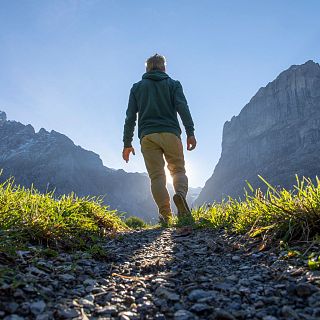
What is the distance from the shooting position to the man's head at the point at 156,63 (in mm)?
9594

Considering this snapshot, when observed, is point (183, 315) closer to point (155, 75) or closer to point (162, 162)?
point (162, 162)

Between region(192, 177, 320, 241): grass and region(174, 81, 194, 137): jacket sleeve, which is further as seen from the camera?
region(174, 81, 194, 137): jacket sleeve

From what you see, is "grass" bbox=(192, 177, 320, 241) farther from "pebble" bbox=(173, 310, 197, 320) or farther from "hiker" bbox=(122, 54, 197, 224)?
"hiker" bbox=(122, 54, 197, 224)

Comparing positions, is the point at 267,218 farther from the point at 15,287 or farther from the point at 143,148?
the point at 143,148

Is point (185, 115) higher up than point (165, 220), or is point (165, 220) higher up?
point (185, 115)

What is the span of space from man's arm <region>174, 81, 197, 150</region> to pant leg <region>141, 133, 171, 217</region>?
75 cm

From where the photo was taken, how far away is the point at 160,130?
29.0 ft

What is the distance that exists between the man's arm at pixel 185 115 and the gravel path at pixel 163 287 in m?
4.93

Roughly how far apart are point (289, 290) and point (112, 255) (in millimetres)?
2214

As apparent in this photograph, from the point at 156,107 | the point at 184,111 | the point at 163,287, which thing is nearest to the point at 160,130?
the point at 156,107

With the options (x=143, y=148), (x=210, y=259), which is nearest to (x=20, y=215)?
(x=210, y=259)

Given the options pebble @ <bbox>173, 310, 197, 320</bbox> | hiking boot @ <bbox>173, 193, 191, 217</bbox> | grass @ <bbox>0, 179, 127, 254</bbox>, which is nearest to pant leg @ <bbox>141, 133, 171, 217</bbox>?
hiking boot @ <bbox>173, 193, 191, 217</bbox>

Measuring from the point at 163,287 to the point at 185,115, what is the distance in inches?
258

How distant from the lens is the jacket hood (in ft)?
30.5
